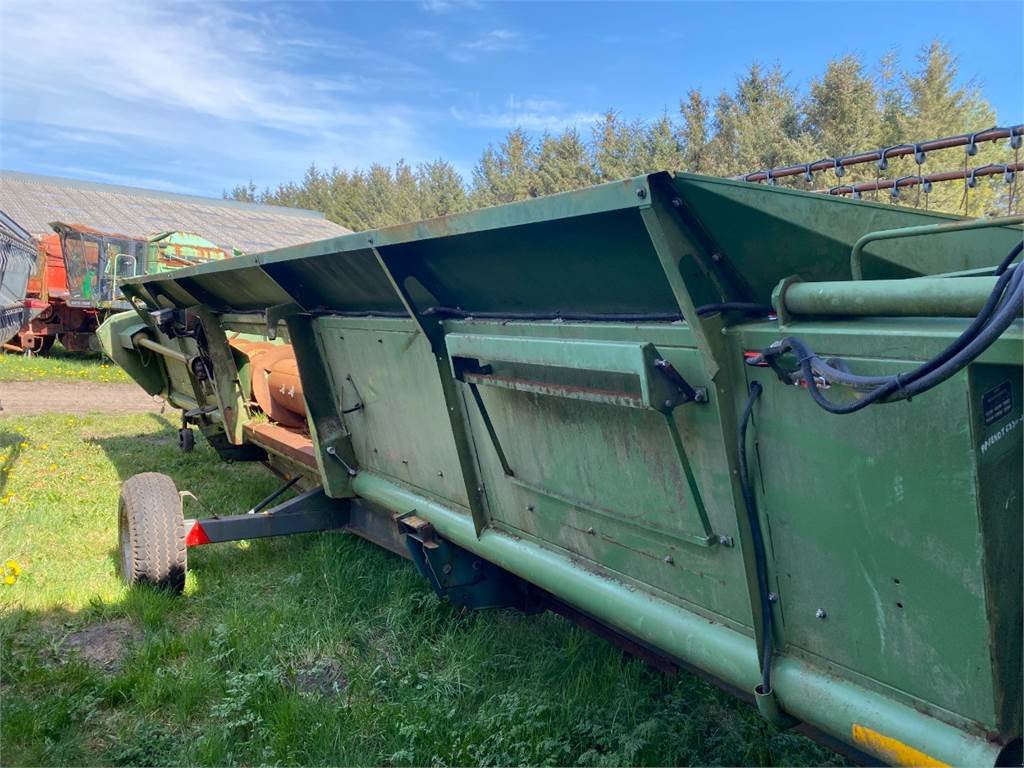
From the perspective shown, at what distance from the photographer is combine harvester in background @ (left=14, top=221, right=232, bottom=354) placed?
16.4 m

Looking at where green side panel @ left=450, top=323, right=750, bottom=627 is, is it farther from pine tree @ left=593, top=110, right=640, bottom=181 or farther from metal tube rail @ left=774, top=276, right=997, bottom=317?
pine tree @ left=593, top=110, right=640, bottom=181

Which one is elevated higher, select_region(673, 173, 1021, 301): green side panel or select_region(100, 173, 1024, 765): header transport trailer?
select_region(673, 173, 1021, 301): green side panel

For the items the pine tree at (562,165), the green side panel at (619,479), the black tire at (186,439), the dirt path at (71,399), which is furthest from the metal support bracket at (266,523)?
the pine tree at (562,165)

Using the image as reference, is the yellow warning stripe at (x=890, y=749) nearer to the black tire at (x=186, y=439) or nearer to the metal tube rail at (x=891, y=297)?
the metal tube rail at (x=891, y=297)

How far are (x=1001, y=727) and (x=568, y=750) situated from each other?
1468mm

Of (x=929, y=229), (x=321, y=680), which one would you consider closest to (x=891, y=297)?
(x=929, y=229)

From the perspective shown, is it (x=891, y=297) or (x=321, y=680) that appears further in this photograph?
(x=321, y=680)

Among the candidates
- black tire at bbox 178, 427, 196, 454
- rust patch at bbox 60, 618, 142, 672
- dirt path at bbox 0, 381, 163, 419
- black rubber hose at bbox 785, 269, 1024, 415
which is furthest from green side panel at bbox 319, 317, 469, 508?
dirt path at bbox 0, 381, 163, 419

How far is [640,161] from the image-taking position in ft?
109

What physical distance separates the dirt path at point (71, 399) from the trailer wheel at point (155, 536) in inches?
270

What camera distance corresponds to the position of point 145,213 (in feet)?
98.0

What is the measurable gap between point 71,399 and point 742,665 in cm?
1191

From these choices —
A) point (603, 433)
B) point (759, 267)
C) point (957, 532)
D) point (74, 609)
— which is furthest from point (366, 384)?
point (957, 532)

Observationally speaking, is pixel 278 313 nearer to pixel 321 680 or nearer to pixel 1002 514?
pixel 321 680
